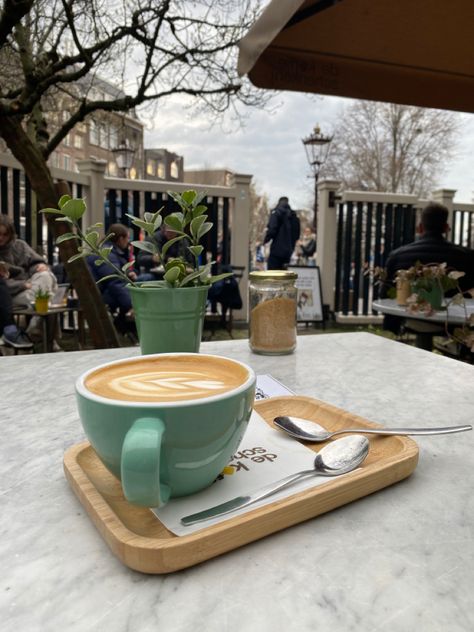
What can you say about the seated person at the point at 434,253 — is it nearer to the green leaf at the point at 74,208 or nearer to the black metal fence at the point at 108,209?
the black metal fence at the point at 108,209

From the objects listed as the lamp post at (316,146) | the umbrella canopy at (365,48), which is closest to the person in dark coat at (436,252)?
the umbrella canopy at (365,48)

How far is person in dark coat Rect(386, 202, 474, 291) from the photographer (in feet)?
13.1

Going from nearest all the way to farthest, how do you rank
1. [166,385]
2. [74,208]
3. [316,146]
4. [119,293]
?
[166,385] → [74,208] → [119,293] → [316,146]

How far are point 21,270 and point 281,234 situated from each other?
4707 mm

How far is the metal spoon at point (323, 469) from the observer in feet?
1.59

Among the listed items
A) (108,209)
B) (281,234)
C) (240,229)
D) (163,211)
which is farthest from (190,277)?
(281,234)

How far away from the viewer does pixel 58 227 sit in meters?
3.77

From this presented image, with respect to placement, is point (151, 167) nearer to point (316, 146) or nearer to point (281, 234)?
point (316, 146)

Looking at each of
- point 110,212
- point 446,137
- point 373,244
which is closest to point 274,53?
point 110,212

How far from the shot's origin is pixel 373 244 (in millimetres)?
8289

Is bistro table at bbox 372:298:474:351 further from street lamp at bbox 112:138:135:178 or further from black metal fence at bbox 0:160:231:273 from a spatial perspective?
street lamp at bbox 112:138:135:178

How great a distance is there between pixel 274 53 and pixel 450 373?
1.85 m

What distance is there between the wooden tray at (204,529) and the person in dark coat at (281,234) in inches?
308

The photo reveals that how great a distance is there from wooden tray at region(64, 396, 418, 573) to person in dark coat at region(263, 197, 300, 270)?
7.83 metres
